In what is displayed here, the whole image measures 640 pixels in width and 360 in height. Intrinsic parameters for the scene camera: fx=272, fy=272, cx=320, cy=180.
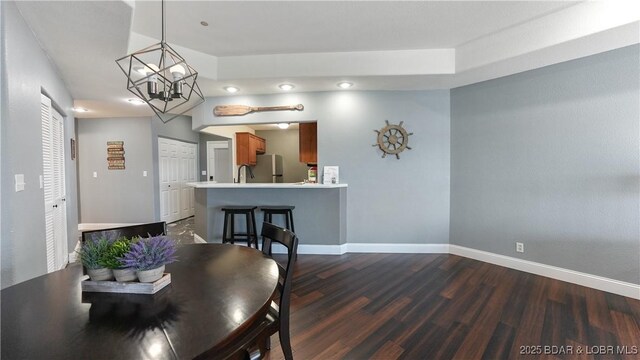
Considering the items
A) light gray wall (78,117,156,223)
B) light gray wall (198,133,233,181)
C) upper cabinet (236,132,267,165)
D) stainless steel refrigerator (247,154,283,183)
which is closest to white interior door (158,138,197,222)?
light gray wall (198,133,233,181)

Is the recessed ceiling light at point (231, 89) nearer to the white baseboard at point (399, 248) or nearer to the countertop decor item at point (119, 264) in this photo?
the white baseboard at point (399, 248)

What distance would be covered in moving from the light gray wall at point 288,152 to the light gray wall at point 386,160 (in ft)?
10.3

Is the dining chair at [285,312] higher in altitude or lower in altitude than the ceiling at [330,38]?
lower

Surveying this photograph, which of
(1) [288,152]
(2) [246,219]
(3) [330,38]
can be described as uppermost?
(3) [330,38]

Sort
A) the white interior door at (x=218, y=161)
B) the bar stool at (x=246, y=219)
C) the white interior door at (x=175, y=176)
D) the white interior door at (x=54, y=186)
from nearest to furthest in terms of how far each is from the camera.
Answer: the white interior door at (x=54, y=186)
the bar stool at (x=246, y=219)
the white interior door at (x=175, y=176)
the white interior door at (x=218, y=161)

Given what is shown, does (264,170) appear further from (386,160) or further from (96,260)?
(96,260)

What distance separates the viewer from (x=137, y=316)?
851 mm

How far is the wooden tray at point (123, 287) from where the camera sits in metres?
1.01

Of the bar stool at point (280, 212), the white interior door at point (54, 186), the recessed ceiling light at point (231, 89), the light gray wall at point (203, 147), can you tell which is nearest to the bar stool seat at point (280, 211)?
the bar stool at point (280, 212)

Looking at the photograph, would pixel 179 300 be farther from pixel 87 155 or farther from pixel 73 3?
pixel 87 155

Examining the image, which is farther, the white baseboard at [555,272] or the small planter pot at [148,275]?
the white baseboard at [555,272]

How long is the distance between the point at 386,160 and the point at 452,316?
2.10 meters

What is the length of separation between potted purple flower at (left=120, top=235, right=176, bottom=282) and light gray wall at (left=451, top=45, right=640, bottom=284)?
3557 millimetres

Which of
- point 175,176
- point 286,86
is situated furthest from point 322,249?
point 175,176
